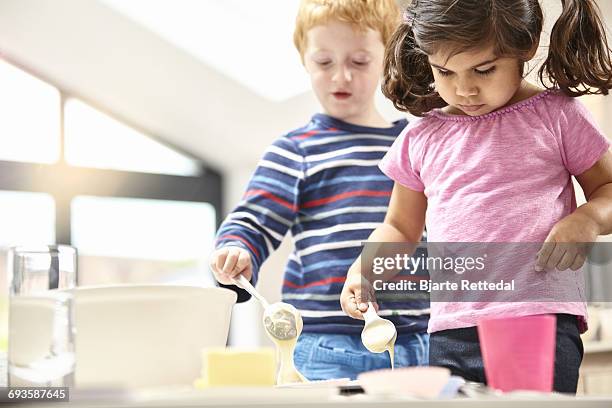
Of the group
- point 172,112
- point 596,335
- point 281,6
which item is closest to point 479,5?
point 596,335

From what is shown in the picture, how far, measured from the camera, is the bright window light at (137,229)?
4.81 meters

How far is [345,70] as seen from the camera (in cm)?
152

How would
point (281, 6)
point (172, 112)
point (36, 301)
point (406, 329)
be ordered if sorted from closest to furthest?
point (36, 301)
point (406, 329)
point (281, 6)
point (172, 112)

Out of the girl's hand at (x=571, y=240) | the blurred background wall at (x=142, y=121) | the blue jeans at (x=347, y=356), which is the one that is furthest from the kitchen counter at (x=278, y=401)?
the blurred background wall at (x=142, y=121)

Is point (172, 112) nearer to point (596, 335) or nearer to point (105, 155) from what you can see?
point (105, 155)

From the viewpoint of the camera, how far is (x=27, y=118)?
4.76 metres

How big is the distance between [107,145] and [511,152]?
419 centimetres

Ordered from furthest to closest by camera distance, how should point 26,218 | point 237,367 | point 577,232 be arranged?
point 26,218 < point 577,232 < point 237,367

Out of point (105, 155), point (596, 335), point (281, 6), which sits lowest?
point (596, 335)

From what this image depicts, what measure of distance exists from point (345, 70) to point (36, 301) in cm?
85

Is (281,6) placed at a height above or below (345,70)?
above

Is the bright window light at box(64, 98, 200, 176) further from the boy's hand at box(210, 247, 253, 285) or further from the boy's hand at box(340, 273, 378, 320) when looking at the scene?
the boy's hand at box(340, 273, 378, 320)

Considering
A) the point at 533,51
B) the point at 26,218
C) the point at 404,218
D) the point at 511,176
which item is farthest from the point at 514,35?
the point at 26,218

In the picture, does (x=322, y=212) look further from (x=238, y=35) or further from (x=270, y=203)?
(x=238, y=35)
